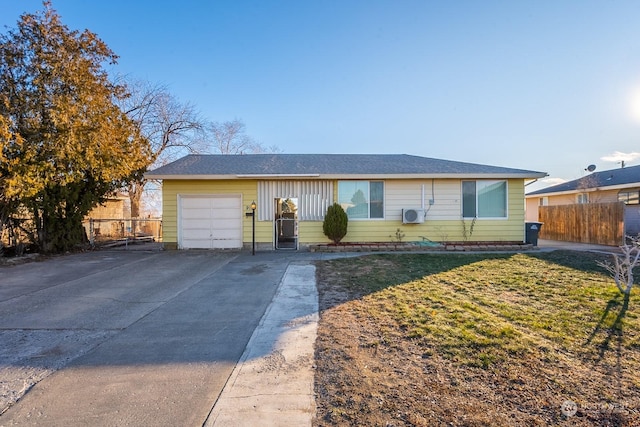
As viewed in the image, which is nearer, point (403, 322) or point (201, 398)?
point (201, 398)

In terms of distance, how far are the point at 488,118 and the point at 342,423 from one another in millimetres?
13108

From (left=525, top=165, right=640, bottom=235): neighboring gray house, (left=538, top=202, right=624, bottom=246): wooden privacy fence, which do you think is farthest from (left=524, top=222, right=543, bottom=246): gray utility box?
(left=525, top=165, right=640, bottom=235): neighboring gray house

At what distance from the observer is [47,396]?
2492 mm

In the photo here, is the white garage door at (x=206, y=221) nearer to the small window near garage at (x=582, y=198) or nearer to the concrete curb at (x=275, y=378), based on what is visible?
the concrete curb at (x=275, y=378)

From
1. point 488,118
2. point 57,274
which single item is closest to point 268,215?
point 57,274

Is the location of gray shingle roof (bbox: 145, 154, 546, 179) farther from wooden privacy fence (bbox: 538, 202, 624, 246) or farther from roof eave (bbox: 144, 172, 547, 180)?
wooden privacy fence (bbox: 538, 202, 624, 246)

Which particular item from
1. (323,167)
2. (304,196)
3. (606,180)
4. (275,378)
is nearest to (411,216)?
(323,167)

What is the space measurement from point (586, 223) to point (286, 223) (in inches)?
484

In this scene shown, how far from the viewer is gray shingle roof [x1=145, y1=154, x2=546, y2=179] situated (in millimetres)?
11250

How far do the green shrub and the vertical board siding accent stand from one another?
451 millimetres

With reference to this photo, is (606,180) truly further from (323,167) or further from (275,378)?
(275,378)

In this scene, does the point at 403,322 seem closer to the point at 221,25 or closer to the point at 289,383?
the point at 289,383

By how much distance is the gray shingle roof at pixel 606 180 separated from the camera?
16641 mm

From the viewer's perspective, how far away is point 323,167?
40.2ft
